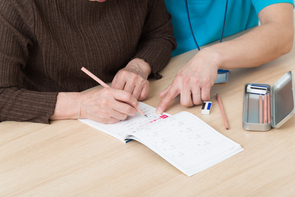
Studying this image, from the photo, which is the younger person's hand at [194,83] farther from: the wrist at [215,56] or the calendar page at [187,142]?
the calendar page at [187,142]

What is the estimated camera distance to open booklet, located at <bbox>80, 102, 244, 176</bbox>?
80 centimetres

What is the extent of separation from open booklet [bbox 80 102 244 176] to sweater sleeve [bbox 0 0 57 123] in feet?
0.64

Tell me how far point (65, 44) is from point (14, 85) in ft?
0.93

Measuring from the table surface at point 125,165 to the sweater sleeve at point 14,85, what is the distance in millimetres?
44

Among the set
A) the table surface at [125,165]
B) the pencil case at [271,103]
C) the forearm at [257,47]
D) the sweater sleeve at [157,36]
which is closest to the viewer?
the table surface at [125,165]

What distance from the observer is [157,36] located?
1.52m

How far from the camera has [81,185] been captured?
778 mm

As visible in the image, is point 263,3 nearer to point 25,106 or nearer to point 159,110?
point 159,110

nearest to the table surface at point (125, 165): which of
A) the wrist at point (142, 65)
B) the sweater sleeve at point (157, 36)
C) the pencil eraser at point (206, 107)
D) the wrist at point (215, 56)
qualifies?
the pencil eraser at point (206, 107)

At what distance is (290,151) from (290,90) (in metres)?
0.24

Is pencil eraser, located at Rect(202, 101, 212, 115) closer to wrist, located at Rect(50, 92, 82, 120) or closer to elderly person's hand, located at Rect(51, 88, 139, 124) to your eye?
elderly person's hand, located at Rect(51, 88, 139, 124)

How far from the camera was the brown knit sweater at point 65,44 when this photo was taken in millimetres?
1088

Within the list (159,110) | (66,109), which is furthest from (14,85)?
(159,110)

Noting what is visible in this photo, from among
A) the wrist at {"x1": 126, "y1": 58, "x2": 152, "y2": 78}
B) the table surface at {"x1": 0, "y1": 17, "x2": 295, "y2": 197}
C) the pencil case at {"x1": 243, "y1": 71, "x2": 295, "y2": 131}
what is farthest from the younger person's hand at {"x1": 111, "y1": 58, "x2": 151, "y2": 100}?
the pencil case at {"x1": 243, "y1": 71, "x2": 295, "y2": 131}
